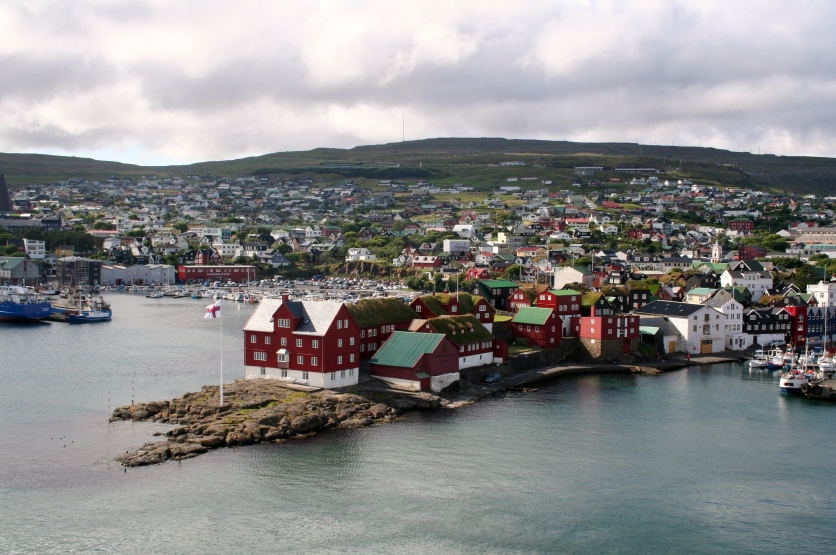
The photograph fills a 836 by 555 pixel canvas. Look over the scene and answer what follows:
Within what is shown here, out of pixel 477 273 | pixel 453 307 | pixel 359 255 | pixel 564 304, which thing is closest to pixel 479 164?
pixel 359 255

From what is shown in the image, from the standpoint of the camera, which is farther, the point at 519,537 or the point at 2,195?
the point at 2,195

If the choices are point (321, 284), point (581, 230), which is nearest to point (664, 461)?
point (321, 284)

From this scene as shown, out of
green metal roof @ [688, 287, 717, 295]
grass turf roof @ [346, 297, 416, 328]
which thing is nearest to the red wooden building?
green metal roof @ [688, 287, 717, 295]

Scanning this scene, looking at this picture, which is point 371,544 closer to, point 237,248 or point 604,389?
point 604,389

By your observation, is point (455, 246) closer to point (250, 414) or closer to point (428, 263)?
point (428, 263)

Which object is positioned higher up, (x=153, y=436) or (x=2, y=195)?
(x=2, y=195)

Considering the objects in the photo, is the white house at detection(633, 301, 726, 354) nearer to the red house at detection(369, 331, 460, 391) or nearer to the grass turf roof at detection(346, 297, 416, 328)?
the grass turf roof at detection(346, 297, 416, 328)
